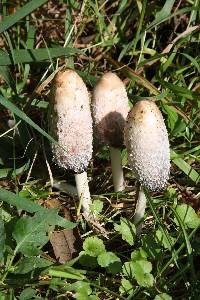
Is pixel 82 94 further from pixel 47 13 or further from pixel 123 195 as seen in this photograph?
pixel 47 13

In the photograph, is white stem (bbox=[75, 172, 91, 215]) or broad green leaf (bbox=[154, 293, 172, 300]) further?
white stem (bbox=[75, 172, 91, 215])

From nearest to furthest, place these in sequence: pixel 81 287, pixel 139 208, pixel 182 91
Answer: pixel 81 287 → pixel 139 208 → pixel 182 91

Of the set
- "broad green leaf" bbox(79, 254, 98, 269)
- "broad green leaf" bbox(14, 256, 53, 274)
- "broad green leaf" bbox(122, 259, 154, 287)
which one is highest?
"broad green leaf" bbox(14, 256, 53, 274)

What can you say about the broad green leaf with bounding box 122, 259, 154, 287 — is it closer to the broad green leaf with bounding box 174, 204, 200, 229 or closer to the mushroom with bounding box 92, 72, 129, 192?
the broad green leaf with bounding box 174, 204, 200, 229

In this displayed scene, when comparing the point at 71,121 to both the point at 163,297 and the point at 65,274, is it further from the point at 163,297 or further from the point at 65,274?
the point at 163,297

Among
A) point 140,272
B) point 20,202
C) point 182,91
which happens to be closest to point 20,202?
point 20,202

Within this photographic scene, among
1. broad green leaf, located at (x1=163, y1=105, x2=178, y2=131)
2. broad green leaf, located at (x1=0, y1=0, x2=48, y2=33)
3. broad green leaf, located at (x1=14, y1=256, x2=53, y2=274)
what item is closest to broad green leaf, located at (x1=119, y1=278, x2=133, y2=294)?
broad green leaf, located at (x1=14, y1=256, x2=53, y2=274)

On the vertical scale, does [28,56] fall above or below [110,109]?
above

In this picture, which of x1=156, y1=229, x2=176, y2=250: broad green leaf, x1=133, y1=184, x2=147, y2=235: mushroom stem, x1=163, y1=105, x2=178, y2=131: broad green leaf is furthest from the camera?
x1=163, y1=105, x2=178, y2=131: broad green leaf

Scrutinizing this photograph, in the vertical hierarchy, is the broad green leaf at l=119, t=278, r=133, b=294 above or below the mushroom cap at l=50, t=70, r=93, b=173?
below
